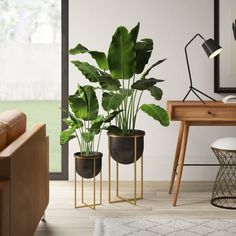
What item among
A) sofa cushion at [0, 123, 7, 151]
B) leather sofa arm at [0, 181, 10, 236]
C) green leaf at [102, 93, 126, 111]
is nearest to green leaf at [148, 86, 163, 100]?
green leaf at [102, 93, 126, 111]

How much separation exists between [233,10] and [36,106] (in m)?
1.88

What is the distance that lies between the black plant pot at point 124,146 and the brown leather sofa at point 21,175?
0.60 metres

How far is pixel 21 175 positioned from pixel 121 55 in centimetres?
136

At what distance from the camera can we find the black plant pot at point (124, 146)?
3672mm

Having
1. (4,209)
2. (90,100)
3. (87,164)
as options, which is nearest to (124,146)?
(87,164)

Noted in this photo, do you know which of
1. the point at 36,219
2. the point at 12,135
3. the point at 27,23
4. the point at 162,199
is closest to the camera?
the point at 12,135

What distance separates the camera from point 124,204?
3756 mm

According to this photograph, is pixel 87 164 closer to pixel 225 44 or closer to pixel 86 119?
pixel 86 119

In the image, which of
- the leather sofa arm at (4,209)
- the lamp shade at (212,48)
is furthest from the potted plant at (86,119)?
the leather sofa arm at (4,209)

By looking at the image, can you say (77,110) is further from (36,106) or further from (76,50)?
(36,106)

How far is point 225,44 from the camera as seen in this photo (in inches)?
168

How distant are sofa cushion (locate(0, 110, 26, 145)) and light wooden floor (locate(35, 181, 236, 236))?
2.14 ft

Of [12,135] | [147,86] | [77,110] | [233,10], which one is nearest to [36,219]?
[12,135]

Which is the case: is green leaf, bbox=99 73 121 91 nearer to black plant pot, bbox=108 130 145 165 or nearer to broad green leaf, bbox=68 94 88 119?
broad green leaf, bbox=68 94 88 119
